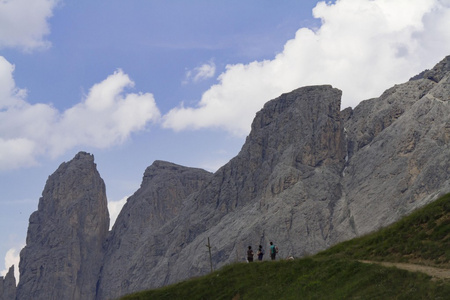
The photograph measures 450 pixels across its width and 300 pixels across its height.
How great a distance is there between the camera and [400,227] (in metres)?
37.9

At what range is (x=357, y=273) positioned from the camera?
3441 cm

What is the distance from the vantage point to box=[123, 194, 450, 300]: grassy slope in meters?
31.1

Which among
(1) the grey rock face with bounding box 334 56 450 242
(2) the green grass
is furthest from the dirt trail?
(1) the grey rock face with bounding box 334 56 450 242

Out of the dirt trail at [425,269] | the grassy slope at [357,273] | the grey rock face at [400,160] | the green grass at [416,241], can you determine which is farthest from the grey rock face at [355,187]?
the dirt trail at [425,269]

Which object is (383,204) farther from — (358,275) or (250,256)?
(358,275)

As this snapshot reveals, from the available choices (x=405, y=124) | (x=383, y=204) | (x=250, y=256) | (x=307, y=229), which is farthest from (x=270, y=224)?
(x=250, y=256)

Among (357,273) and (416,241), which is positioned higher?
(416,241)

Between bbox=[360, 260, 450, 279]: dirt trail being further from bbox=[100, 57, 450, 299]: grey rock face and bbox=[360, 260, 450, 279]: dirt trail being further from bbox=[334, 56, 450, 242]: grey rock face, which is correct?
bbox=[100, 57, 450, 299]: grey rock face

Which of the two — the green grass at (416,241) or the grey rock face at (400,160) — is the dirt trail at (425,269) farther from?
the grey rock face at (400,160)

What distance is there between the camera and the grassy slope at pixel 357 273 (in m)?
31.1

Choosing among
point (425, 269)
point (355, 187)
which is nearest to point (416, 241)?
point (425, 269)

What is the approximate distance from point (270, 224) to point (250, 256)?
5193 inches

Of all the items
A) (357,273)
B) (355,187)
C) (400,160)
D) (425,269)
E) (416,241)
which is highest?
(400,160)

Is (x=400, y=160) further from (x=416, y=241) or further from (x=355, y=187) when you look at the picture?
(x=416, y=241)
